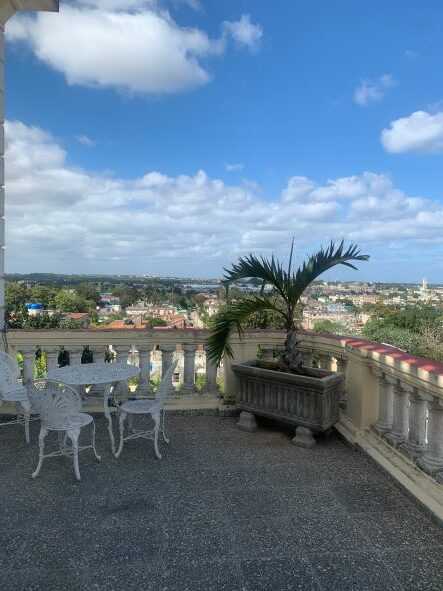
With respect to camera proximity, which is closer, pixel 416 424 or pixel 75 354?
pixel 416 424

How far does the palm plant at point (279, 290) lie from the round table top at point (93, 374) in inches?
34.8

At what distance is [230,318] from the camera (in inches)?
152

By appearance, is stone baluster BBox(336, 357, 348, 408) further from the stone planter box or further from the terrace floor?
the terrace floor

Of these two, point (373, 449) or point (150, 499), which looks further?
point (373, 449)

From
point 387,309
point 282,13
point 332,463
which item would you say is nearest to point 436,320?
point 387,309

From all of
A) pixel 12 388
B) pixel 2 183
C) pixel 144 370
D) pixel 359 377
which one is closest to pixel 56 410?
pixel 12 388

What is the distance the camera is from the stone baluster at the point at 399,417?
3119mm

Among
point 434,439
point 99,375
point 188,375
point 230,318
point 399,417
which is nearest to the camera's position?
point 434,439

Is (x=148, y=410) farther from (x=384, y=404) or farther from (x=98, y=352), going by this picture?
(x=384, y=404)

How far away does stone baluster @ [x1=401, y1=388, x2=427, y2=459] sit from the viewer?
286 centimetres

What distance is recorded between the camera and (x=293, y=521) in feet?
7.72

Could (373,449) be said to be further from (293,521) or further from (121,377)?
(121,377)

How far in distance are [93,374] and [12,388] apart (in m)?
0.88

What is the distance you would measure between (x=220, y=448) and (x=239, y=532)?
1267 millimetres
